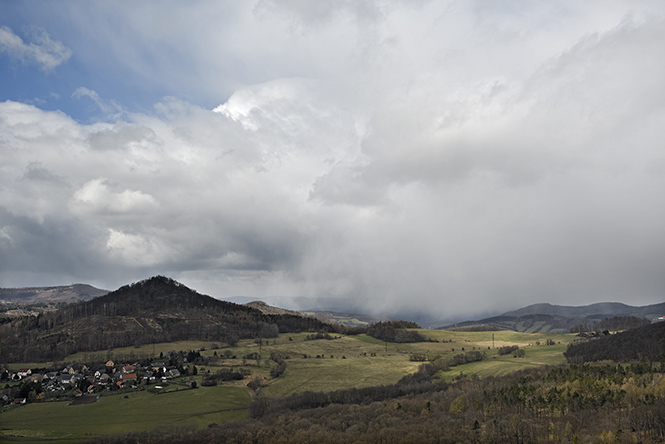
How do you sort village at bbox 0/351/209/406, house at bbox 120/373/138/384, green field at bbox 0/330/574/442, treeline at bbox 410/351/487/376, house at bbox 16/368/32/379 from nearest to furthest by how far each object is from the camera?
green field at bbox 0/330/574/442
village at bbox 0/351/209/406
house at bbox 120/373/138/384
treeline at bbox 410/351/487/376
house at bbox 16/368/32/379

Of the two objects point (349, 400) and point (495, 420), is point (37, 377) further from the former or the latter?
point (495, 420)

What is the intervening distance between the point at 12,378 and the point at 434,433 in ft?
619

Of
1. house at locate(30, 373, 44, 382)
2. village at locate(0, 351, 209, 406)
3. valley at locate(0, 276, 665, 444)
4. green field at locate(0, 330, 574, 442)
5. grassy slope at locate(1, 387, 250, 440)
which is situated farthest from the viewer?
house at locate(30, 373, 44, 382)

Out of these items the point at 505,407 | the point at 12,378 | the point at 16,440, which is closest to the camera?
the point at 505,407

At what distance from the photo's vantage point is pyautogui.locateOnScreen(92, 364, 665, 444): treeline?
5738cm

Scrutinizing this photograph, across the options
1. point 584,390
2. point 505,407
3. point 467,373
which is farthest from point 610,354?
point 505,407

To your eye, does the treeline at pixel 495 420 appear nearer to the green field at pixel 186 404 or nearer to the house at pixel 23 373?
the green field at pixel 186 404

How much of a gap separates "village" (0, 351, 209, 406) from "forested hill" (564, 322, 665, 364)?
171755 millimetres

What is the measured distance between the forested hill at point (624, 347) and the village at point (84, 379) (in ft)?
563

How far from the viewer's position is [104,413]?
111m

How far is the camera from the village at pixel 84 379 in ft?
442

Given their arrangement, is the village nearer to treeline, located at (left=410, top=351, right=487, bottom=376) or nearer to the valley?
the valley

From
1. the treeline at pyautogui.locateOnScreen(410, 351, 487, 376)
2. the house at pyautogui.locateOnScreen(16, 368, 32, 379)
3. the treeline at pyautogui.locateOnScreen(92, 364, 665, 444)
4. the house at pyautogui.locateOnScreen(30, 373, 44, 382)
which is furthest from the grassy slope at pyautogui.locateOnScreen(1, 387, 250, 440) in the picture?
the treeline at pyautogui.locateOnScreen(410, 351, 487, 376)

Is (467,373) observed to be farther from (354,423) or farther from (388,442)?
(388,442)
